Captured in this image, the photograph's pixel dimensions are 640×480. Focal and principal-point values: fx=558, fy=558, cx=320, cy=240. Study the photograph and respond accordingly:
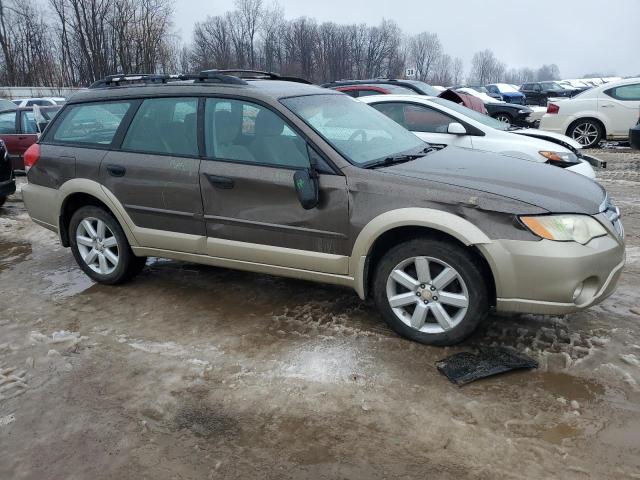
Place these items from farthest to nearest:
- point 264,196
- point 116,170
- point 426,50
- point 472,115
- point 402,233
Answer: point 426,50 → point 472,115 → point 116,170 → point 264,196 → point 402,233

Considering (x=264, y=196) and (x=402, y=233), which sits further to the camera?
(x=264, y=196)

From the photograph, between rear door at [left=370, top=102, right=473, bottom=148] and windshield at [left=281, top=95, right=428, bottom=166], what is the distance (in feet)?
8.17

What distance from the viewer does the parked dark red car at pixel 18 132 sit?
10617 mm

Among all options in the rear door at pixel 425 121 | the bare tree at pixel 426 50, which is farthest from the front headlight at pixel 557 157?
the bare tree at pixel 426 50

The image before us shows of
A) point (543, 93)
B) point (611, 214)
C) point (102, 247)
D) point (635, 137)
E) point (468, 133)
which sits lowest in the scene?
point (102, 247)

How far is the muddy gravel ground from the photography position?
2629 mm

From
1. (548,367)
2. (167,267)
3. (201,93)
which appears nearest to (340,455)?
(548,367)

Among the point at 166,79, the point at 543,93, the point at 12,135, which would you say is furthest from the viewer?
the point at 543,93

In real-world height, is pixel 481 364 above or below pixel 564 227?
below

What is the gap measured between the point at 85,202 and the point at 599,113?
1155 cm

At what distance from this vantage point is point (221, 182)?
4.08 m

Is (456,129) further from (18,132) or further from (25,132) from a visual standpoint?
(18,132)

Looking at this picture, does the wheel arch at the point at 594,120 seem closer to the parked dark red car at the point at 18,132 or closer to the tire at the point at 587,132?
the tire at the point at 587,132

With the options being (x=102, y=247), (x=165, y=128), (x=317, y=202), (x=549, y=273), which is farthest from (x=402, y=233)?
(x=102, y=247)
